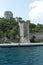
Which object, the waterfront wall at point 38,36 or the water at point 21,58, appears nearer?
the water at point 21,58

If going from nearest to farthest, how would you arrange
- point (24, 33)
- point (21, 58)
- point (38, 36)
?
point (21, 58), point (24, 33), point (38, 36)

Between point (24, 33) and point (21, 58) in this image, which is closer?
point (21, 58)

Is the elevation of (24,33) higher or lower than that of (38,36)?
higher

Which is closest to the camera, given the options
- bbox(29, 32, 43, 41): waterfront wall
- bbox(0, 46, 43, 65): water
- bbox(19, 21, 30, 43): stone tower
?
bbox(0, 46, 43, 65): water

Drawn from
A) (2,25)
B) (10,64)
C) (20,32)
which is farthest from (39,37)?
(10,64)

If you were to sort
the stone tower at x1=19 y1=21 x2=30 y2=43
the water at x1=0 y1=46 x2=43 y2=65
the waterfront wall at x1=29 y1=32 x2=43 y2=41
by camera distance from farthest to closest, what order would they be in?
the waterfront wall at x1=29 y1=32 x2=43 y2=41 → the stone tower at x1=19 y1=21 x2=30 y2=43 → the water at x1=0 y1=46 x2=43 y2=65

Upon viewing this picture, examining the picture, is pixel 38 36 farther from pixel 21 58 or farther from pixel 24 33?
pixel 21 58

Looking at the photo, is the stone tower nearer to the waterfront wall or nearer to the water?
the waterfront wall

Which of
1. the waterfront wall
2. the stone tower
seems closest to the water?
the stone tower

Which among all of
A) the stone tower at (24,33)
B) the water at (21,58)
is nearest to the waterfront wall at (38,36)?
the stone tower at (24,33)

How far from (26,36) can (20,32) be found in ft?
5.25

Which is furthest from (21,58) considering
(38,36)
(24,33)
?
(38,36)

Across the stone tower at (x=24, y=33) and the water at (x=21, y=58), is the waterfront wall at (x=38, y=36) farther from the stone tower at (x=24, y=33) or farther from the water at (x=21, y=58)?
the water at (x=21, y=58)

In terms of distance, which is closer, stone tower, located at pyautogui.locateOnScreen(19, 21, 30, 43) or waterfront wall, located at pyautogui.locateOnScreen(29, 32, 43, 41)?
stone tower, located at pyautogui.locateOnScreen(19, 21, 30, 43)
